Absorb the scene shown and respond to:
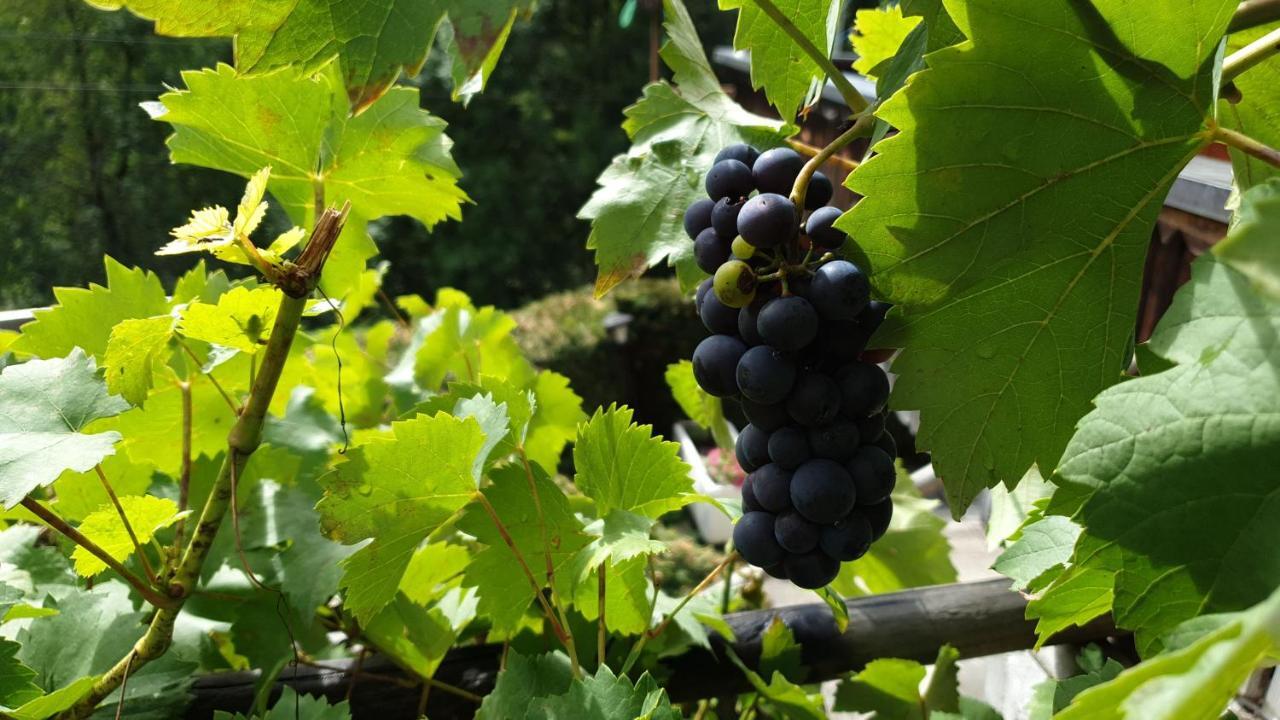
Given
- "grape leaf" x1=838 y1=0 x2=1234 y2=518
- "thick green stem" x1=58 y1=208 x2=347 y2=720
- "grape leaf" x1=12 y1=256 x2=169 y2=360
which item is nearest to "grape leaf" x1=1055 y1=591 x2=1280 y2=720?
"grape leaf" x1=838 y1=0 x2=1234 y2=518

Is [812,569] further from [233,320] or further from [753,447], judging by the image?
[233,320]

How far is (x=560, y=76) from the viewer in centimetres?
1010

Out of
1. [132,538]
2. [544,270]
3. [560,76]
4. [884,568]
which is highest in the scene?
[132,538]

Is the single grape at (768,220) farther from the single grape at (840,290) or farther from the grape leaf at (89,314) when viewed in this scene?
the grape leaf at (89,314)

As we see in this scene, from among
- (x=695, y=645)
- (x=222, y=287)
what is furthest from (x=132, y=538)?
(x=695, y=645)

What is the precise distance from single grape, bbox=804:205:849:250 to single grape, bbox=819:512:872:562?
0.14m

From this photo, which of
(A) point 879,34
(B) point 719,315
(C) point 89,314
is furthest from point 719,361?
(C) point 89,314

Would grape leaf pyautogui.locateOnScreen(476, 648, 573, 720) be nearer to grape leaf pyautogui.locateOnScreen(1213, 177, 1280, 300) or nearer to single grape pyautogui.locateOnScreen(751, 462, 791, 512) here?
single grape pyautogui.locateOnScreen(751, 462, 791, 512)

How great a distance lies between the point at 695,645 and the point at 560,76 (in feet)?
32.9

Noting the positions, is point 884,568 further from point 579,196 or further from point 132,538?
point 579,196

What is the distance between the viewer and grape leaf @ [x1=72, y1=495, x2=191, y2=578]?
52cm

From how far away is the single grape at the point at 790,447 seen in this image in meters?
0.46

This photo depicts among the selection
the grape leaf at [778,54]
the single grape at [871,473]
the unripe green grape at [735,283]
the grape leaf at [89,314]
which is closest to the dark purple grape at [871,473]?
the single grape at [871,473]

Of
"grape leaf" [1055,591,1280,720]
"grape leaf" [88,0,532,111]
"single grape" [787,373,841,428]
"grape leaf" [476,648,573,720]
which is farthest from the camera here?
"grape leaf" [476,648,573,720]
